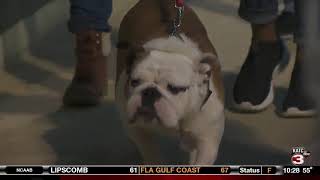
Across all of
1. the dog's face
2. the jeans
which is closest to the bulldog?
the dog's face

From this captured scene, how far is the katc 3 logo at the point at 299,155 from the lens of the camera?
1.41m

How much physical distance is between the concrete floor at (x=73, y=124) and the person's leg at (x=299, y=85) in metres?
0.02

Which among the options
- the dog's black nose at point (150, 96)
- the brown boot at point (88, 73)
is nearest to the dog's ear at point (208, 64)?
the dog's black nose at point (150, 96)

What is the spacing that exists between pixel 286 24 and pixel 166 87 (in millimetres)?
316

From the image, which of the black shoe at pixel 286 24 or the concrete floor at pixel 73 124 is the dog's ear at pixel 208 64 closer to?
the concrete floor at pixel 73 124

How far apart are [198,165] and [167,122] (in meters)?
0.13

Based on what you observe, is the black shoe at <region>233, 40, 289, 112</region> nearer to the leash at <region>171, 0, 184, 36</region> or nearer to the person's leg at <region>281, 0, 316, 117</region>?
the person's leg at <region>281, 0, 316, 117</region>

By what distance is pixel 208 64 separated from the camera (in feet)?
4.58

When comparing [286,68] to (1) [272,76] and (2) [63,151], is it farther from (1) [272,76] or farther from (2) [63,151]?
(2) [63,151]

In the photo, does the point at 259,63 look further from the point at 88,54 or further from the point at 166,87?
the point at 88,54

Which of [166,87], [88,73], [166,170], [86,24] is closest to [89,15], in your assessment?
[86,24]

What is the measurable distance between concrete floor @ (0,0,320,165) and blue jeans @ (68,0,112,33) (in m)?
0.02

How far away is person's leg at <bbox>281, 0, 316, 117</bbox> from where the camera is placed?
4.54 feet

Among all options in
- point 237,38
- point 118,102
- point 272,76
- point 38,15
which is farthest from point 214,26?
point 38,15
